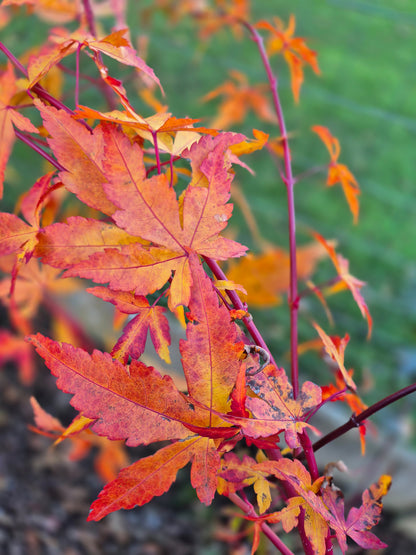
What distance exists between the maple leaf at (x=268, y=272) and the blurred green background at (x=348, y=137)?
12cm

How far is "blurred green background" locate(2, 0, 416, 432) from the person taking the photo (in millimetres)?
1417

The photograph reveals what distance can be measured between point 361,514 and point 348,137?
4.41 ft

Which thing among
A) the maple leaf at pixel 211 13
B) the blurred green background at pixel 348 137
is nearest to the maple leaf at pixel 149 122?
the maple leaf at pixel 211 13

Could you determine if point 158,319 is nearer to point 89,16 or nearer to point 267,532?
point 267,532

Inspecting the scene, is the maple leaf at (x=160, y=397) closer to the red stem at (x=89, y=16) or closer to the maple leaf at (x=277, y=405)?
the maple leaf at (x=277, y=405)

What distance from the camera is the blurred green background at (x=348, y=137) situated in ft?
4.65

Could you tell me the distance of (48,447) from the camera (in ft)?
4.52

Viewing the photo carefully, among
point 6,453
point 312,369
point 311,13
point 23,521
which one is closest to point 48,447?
point 6,453

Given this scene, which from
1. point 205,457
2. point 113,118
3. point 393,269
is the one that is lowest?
point 393,269

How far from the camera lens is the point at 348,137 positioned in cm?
149

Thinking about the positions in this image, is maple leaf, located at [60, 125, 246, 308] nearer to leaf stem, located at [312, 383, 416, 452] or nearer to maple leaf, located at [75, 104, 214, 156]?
maple leaf, located at [75, 104, 214, 156]

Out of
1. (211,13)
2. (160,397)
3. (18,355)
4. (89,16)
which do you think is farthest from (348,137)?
(160,397)

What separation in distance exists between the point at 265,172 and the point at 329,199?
0.24 m

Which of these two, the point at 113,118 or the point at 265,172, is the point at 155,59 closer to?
the point at 265,172
